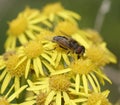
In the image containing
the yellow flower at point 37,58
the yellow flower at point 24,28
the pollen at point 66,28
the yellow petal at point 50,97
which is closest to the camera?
the yellow petal at point 50,97

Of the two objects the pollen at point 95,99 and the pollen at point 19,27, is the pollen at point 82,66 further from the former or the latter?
the pollen at point 19,27

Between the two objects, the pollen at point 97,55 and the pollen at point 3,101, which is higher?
the pollen at point 97,55

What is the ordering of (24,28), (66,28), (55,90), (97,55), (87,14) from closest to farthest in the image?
(55,90)
(97,55)
(66,28)
(24,28)
(87,14)

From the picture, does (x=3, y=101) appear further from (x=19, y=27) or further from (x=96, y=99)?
(x=19, y=27)

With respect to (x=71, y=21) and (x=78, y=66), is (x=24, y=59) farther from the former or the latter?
(x=71, y=21)

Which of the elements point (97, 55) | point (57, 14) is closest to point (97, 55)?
point (97, 55)

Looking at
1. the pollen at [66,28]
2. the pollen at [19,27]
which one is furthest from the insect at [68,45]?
the pollen at [19,27]

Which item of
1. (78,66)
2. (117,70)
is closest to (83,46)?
(78,66)
